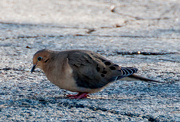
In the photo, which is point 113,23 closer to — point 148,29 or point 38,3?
point 148,29

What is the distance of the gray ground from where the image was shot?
2098 millimetres

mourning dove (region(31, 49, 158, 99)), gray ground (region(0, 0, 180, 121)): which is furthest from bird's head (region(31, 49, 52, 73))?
gray ground (region(0, 0, 180, 121))

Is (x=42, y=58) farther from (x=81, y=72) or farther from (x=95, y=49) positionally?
(x=95, y=49)

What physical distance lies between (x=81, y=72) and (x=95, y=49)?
1.48 metres

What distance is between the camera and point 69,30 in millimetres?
4676

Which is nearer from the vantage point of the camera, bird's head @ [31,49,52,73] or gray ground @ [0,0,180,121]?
gray ground @ [0,0,180,121]

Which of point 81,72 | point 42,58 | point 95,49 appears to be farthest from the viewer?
point 95,49

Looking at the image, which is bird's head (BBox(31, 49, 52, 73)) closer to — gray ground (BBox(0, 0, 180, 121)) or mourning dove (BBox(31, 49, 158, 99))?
mourning dove (BBox(31, 49, 158, 99))

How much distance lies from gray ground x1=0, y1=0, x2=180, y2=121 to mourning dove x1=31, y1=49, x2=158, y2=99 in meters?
0.10

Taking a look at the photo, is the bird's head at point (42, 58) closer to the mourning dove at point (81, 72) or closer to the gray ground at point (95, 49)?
the mourning dove at point (81, 72)

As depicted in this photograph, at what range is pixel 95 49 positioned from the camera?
3.76m

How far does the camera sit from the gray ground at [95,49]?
2.10 meters


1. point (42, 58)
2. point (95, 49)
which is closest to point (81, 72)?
point (42, 58)

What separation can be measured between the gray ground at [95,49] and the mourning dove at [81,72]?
10cm
